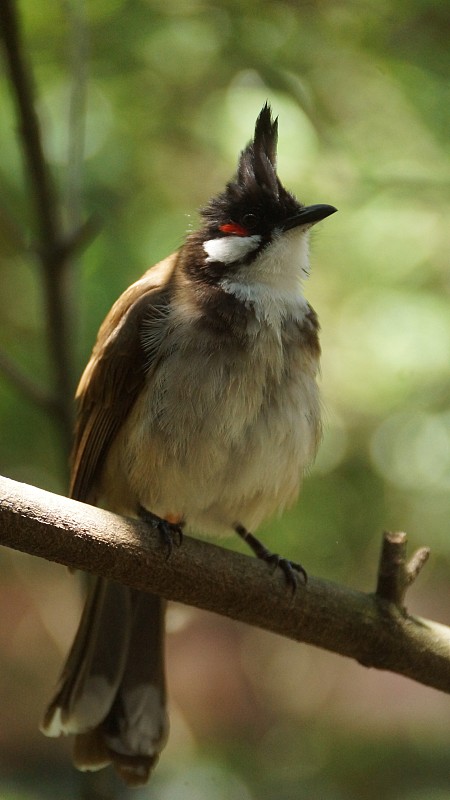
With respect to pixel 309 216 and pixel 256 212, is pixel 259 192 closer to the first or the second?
pixel 256 212

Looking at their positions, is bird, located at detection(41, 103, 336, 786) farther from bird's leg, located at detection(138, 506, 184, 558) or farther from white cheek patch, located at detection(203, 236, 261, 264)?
bird's leg, located at detection(138, 506, 184, 558)

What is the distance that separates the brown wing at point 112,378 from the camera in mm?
3008

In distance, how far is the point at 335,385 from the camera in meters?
4.12

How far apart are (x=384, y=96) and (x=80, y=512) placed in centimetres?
252

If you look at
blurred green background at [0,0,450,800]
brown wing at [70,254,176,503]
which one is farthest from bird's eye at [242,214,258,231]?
blurred green background at [0,0,450,800]

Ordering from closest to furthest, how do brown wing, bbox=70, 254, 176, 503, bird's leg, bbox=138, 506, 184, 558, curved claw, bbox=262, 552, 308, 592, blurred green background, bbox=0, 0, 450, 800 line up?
bird's leg, bbox=138, 506, 184, 558 → curved claw, bbox=262, 552, 308, 592 → brown wing, bbox=70, 254, 176, 503 → blurred green background, bbox=0, 0, 450, 800

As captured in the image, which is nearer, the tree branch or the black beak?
the tree branch

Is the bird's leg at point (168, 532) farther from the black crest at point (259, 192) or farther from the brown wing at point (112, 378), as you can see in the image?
the black crest at point (259, 192)

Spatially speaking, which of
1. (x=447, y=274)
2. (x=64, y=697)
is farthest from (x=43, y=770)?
(x=447, y=274)

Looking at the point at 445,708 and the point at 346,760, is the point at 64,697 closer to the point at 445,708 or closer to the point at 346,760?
the point at 346,760

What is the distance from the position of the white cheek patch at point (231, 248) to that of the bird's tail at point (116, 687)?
3.58 ft

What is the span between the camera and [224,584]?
2496 mm

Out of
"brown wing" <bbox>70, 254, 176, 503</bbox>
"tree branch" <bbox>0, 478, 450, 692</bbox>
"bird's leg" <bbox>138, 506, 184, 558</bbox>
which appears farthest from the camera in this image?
"brown wing" <bbox>70, 254, 176, 503</bbox>

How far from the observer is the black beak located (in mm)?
2957
